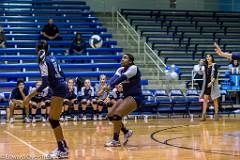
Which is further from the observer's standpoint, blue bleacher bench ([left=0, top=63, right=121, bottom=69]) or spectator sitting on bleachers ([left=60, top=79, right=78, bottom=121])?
blue bleacher bench ([left=0, top=63, right=121, bottom=69])

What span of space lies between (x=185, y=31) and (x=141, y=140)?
13.8 m

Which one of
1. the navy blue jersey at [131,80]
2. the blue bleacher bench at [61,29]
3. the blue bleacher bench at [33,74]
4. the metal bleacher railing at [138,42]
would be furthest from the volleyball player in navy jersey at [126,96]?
the blue bleacher bench at [61,29]

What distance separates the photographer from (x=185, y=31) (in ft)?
78.6

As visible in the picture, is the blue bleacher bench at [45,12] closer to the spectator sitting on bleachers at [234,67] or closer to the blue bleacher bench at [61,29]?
the blue bleacher bench at [61,29]

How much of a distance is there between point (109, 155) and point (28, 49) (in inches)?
496

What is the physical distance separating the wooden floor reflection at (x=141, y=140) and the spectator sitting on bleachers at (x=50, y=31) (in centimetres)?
639

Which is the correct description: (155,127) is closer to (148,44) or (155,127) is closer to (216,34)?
(148,44)

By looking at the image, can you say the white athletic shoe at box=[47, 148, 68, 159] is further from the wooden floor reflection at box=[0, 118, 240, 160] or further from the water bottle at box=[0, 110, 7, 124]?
the water bottle at box=[0, 110, 7, 124]

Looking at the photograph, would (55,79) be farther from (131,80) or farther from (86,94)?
(86,94)

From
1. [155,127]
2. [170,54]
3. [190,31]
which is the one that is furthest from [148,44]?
[155,127]

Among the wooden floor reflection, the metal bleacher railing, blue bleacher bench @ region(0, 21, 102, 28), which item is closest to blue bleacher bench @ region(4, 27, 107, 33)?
blue bleacher bench @ region(0, 21, 102, 28)

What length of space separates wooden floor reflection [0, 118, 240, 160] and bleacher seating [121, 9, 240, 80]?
7.32 m

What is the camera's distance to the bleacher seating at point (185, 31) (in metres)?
22.4

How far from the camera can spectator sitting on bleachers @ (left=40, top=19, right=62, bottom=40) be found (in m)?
20.9
